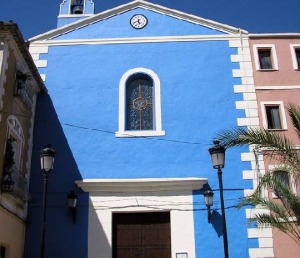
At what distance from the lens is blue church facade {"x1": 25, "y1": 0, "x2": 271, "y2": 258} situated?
490 inches

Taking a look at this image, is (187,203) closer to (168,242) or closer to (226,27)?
(168,242)

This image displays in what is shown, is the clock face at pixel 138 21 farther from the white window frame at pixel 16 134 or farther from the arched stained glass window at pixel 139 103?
the white window frame at pixel 16 134

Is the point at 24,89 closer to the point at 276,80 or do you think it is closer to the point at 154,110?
the point at 154,110

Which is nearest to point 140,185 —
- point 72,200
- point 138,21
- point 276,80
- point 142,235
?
point 142,235

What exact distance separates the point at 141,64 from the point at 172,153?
10.2 ft

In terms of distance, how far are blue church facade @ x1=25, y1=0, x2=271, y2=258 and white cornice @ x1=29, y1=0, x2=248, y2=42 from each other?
32 millimetres

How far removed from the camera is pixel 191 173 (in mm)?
12969

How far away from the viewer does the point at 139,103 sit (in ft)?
46.7

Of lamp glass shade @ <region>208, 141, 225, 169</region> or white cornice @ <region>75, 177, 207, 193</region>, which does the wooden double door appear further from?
lamp glass shade @ <region>208, 141, 225, 169</region>

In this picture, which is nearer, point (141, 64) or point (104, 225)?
point (104, 225)

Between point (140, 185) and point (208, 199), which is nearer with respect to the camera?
point (208, 199)

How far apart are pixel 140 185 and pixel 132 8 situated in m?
6.10

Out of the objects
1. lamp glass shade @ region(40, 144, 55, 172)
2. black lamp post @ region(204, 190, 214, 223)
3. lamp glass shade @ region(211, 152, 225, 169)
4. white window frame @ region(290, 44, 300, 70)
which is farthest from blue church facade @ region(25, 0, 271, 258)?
lamp glass shade @ region(40, 144, 55, 172)

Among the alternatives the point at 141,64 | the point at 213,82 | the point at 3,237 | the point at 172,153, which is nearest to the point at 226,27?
the point at 213,82
